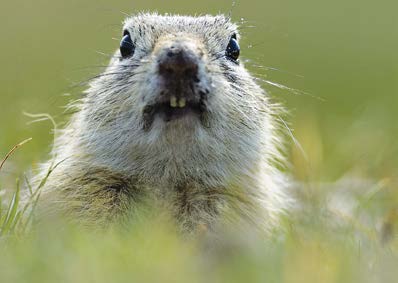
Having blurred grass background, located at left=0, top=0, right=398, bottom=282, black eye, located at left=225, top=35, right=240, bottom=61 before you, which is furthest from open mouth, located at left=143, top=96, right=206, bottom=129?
black eye, located at left=225, top=35, right=240, bottom=61

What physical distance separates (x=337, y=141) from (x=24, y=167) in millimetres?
3737

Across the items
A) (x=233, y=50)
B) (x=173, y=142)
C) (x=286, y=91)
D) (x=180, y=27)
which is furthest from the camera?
(x=286, y=91)

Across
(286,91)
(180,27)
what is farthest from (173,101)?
(286,91)

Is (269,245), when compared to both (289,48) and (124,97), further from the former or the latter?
(289,48)

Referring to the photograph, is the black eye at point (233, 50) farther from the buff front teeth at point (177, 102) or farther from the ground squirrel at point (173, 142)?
the buff front teeth at point (177, 102)

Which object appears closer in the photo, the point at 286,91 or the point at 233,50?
the point at 233,50

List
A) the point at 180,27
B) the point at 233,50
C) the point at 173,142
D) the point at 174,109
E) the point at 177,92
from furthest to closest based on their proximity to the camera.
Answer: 1. the point at 233,50
2. the point at 180,27
3. the point at 173,142
4. the point at 174,109
5. the point at 177,92

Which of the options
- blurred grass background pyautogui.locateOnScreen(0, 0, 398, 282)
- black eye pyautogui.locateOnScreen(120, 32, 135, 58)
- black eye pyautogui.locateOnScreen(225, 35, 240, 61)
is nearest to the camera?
blurred grass background pyautogui.locateOnScreen(0, 0, 398, 282)

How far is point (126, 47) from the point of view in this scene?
23.9 ft

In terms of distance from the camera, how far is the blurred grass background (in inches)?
175

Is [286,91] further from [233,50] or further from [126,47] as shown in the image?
[126,47]

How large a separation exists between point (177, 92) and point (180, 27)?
1.27 metres

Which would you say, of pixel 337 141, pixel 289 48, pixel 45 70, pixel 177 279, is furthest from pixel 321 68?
pixel 177 279

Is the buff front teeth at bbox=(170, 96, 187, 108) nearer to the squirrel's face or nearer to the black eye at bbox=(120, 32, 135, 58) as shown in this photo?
the squirrel's face
